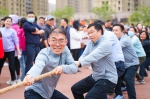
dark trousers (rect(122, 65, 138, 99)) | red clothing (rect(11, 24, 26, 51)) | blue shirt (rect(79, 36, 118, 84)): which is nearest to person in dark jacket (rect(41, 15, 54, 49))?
red clothing (rect(11, 24, 26, 51))

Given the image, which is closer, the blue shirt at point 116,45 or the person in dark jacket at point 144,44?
the blue shirt at point 116,45

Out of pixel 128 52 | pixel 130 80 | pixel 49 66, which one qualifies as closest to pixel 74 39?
pixel 128 52

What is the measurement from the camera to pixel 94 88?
436 centimetres

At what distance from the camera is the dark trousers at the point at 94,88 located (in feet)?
14.1

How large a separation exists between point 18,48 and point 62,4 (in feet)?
480

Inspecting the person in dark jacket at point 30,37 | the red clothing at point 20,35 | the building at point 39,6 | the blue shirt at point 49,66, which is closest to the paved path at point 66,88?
the person in dark jacket at point 30,37

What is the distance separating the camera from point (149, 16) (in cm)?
6650

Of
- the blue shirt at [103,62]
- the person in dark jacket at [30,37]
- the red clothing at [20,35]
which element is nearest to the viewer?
the blue shirt at [103,62]

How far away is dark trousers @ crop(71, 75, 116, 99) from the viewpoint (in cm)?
429

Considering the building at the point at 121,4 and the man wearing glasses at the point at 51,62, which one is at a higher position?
the building at the point at 121,4

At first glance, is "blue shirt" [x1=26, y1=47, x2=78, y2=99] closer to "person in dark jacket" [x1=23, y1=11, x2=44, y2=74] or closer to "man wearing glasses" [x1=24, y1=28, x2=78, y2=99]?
"man wearing glasses" [x1=24, y1=28, x2=78, y2=99]

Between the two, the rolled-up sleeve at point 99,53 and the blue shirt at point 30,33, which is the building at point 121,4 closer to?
the blue shirt at point 30,33

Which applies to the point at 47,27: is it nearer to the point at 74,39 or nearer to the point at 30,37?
the point at 30,37

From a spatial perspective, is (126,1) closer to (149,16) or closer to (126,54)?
(149,16)
